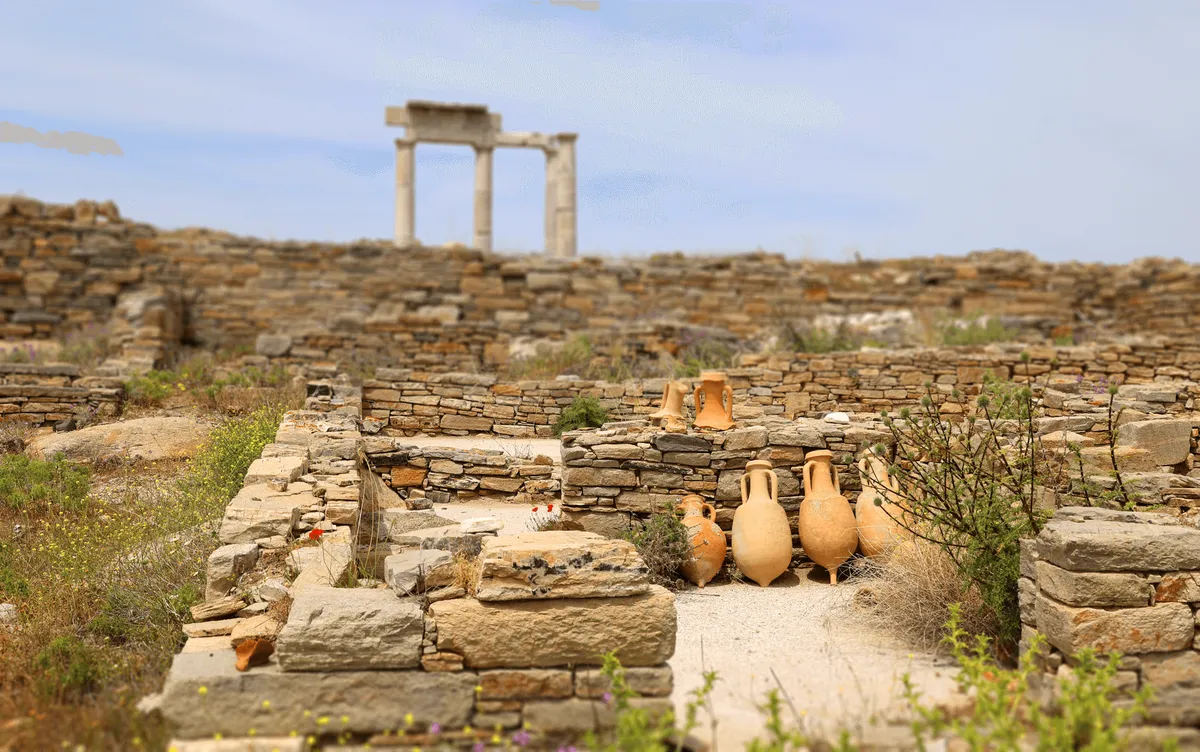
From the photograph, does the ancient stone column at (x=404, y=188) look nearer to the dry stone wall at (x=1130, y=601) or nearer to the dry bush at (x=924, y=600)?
the dry bush at (x=924, y=600)

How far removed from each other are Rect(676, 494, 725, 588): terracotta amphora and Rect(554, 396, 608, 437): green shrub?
4199 millimetres

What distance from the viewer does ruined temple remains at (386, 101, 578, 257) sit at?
68.2 ft

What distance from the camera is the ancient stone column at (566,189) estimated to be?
835 inches

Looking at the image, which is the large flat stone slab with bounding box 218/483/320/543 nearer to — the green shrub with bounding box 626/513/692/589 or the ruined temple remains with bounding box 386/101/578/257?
the green shrub with bounding box 626/513/692/589

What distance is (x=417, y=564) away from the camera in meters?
4.39

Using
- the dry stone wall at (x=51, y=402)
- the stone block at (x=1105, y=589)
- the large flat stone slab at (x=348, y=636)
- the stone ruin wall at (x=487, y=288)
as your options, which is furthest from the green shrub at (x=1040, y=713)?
the stone ruin wall at (x=487, y=288)

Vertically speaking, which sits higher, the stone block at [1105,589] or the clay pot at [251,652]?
the stone block at [1105,589]

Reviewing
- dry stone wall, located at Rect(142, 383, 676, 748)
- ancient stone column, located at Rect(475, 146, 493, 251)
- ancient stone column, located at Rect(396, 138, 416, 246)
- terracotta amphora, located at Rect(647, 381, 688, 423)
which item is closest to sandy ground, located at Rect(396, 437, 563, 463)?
terracotta amphora, located at Rect(647, 381, 688, 423)

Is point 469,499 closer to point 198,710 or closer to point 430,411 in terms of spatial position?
point 430,411

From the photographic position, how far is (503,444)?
1007 cm

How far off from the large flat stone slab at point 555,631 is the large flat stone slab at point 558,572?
0.05 m

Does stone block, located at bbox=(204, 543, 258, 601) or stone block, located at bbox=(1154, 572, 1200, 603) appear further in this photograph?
stone block, located at bbox=(204, 543, 258, 601)

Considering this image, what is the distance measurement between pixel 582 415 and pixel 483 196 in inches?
456

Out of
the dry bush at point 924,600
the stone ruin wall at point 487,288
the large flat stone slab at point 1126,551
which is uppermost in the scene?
the stone ruin wall at point 487,288
